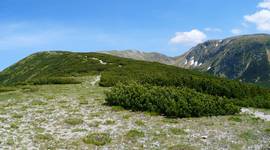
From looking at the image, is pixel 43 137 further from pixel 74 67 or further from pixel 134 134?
pixel 74 67

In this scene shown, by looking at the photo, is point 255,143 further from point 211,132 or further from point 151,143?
point 151,143

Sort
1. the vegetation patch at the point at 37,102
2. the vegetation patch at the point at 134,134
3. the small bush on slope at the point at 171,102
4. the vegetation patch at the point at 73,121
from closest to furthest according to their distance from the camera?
the vegetation patch at the point at 134,134
the vegetation patch at the point at 73,121
the small bush on slope at the point at 171,102
the vegetation patch at the point at 37,102

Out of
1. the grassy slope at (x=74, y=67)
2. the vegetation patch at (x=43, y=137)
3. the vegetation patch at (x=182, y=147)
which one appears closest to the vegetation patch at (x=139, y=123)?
the vegetation patch at (x=182, y=147)

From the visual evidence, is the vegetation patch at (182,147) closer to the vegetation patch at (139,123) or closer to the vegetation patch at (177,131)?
the vegetation patch at (177,131)

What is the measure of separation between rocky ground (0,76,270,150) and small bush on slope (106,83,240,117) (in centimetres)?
82

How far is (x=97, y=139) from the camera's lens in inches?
720

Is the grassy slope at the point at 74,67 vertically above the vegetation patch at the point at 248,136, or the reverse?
the grassy slope at the point at 74,67

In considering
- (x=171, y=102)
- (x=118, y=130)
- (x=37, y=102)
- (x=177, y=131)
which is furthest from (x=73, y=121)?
(x=37, y=102)

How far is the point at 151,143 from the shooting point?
57.5 ft

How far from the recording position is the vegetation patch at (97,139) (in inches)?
695

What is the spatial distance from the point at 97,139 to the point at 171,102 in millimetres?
8061

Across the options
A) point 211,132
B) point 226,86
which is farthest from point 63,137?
point 226,86

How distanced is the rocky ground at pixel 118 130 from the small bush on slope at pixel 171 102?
82 cm

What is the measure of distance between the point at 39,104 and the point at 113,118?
9135 mm
